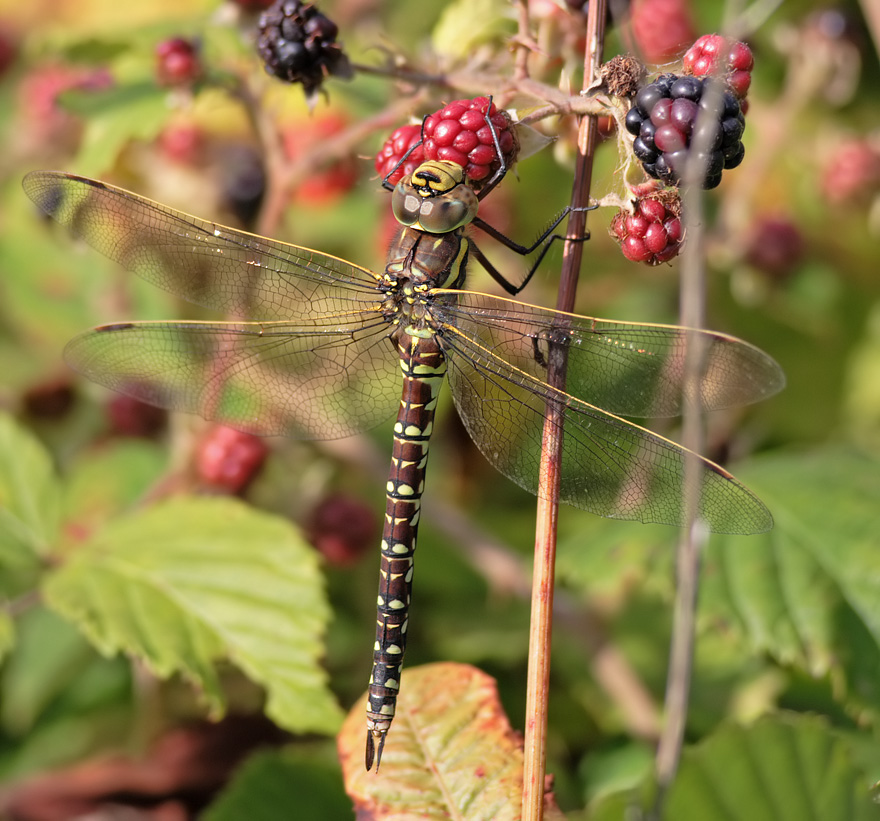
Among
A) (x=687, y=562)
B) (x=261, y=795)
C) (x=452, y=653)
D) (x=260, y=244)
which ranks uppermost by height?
(x=260, y=244)

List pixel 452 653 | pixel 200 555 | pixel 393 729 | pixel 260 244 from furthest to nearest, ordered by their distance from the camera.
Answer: pixel 452 653
pixel 200 555
pixel 260 244
pixel 393 729

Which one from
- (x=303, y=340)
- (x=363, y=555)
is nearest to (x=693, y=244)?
(x=303, y=340)

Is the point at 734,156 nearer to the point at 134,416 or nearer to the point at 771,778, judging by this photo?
the point at 771,778

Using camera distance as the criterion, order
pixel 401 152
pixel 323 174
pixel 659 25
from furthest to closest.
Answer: pixel 323 174 → pixel 659 25 → pixel 401 152

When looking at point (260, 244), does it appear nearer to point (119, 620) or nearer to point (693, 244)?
point (119, 620)

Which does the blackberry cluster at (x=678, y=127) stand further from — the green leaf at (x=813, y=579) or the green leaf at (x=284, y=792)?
the green leaf at (x=284, y=792)

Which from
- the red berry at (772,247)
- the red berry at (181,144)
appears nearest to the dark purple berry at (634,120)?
the red berry at (772,247)

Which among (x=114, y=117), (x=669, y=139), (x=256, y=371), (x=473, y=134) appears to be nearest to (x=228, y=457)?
(x=256, y=371)
